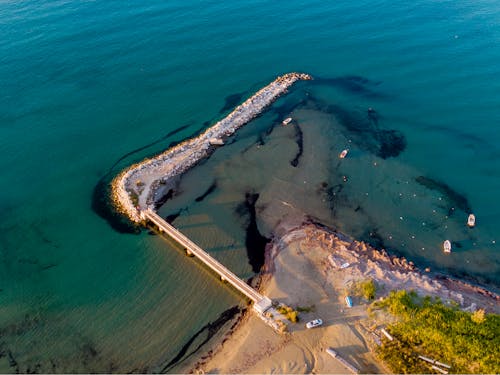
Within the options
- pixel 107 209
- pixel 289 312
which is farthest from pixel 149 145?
pixel 289 312

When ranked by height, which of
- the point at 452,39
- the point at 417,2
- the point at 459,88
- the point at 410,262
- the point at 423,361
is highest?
the point at 417,2

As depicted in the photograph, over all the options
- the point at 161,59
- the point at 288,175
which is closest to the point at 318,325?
the point at 288,175

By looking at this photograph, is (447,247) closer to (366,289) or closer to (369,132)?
(366,289)

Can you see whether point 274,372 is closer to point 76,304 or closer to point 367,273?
point 367,273

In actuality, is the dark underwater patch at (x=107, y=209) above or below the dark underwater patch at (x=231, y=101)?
below

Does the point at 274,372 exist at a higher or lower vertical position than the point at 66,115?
lower

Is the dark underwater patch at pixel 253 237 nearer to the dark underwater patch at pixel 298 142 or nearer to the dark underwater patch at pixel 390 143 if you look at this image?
the dark underwater patch at pixel 298 142

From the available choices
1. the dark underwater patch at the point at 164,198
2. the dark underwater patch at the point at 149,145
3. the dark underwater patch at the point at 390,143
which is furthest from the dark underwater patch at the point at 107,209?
→ the dark underwater patch at the point at 390,143

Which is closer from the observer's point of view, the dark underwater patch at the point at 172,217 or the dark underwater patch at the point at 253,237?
the dark underwater patch at the point at 253,237
